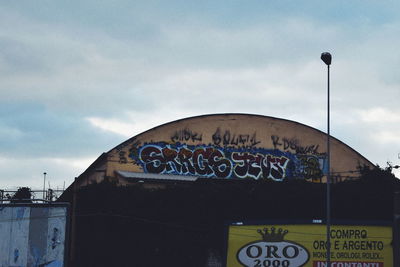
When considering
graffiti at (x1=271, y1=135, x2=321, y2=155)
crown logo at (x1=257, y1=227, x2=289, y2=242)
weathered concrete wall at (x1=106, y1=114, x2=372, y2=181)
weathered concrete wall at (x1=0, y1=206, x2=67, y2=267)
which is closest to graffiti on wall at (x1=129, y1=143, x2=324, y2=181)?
weathered concrete wall at (x1=106, y1=114, x2=372, y2=181)

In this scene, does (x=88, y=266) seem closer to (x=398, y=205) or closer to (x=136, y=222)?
(x=136, y=222)

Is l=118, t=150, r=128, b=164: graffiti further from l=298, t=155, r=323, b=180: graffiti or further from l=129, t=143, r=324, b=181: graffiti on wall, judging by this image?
l=298, t=155, r=323, b=180: graffiti

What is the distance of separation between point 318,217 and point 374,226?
442cm

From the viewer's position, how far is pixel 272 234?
40.4m

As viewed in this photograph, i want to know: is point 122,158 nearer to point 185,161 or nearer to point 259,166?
point 185,161

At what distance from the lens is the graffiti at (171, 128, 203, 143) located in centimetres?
4703

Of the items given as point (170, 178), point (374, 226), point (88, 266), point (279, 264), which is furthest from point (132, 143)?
point (374, 226)

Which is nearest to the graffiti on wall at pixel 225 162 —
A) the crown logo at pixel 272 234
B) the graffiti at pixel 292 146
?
the graffiti at pixel 292 146

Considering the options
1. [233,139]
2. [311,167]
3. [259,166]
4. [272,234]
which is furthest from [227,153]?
[272,234]

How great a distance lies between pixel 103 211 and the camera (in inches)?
1638

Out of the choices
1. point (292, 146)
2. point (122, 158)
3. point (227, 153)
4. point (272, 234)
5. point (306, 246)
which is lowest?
point (306, 246)

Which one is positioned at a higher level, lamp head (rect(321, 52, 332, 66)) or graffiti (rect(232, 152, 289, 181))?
lamp head (rect(321, 52, 332, 66))

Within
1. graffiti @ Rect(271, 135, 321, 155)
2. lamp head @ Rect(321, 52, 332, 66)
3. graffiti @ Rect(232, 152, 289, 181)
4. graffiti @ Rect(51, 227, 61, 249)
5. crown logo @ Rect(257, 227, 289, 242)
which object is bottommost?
graffiti @ Rect(51, 227, 61, 249)

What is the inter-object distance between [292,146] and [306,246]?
1044cm
